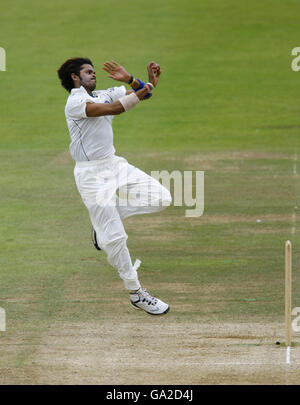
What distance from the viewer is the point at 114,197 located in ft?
32.2

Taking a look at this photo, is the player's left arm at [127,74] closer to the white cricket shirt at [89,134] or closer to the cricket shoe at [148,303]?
the white cricket shirt at [89,134]

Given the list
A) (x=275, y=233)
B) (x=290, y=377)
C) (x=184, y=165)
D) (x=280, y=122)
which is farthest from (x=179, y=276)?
(x=280, y=122)

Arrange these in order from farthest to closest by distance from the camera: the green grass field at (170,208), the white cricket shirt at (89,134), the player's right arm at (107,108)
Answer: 1. the white cricket shirt at (89,134)
2. the player's right arm at (107,108)
3. the green grass field at (170,208)

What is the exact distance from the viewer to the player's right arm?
30.5 feet

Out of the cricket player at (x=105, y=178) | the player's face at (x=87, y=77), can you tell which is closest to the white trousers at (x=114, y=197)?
the cricket player at (x=105, y=178)

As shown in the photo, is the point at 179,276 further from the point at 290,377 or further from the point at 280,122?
the point at 280,122

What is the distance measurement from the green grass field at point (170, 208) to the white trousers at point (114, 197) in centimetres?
70

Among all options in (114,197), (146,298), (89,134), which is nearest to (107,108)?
(89,134)

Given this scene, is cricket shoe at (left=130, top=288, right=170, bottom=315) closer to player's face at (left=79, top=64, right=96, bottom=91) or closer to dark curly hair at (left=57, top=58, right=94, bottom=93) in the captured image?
player's face at (left=79, top=64, right=96, bottom=91)

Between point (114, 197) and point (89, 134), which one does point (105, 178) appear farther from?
point (89, 134)

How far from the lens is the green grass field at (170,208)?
887 cm

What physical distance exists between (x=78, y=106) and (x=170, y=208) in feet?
21.8

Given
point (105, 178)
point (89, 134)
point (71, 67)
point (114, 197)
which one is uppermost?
point (71, 67)

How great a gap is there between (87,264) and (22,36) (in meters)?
19.3
